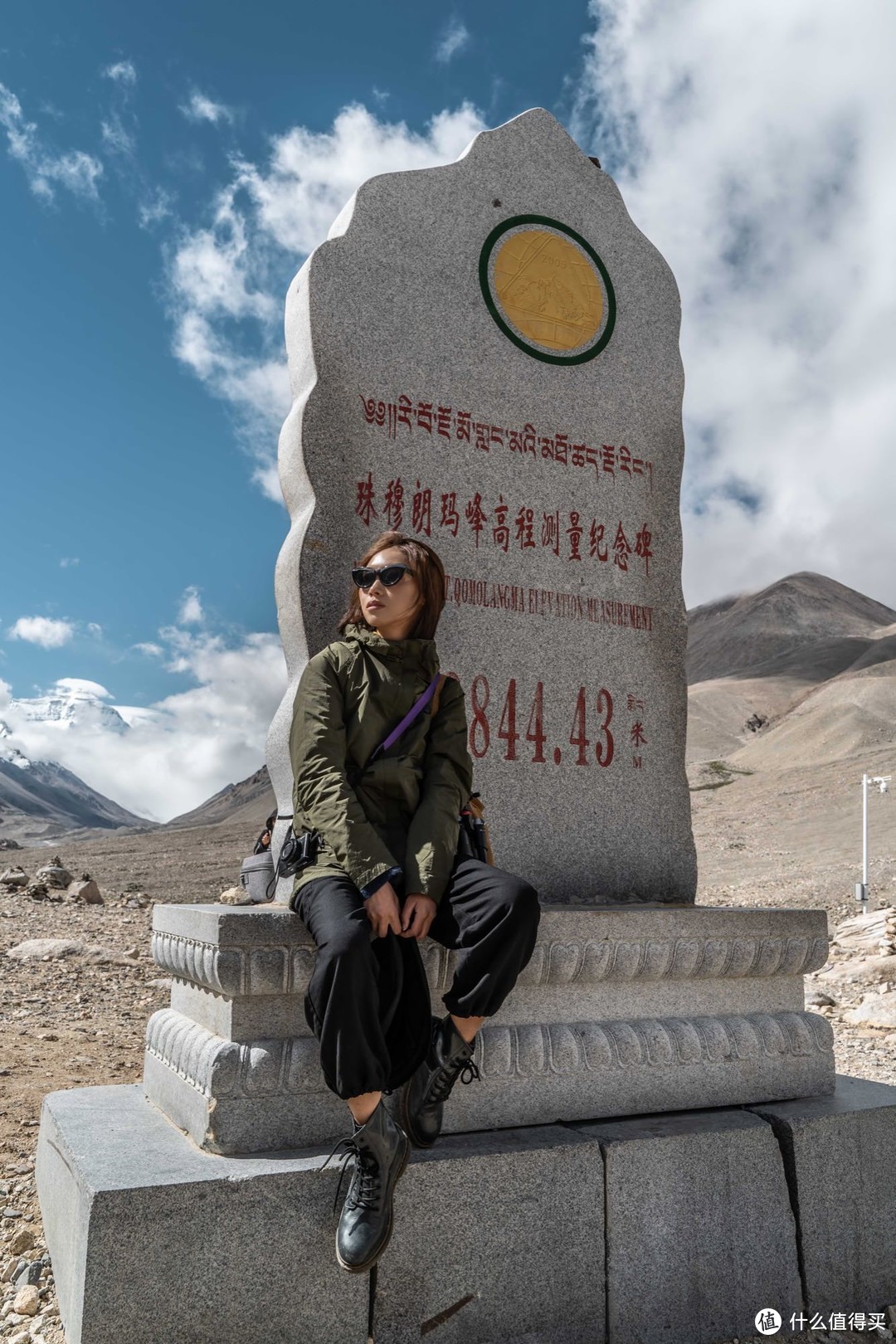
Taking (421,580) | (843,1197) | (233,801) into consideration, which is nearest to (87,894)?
(421,580)

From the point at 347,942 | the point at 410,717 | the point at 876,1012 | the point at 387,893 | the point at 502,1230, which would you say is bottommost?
the point at 876,1012

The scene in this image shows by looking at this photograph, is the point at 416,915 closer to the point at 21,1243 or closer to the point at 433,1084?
the point at 433,1084

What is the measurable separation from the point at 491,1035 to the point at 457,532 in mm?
1730

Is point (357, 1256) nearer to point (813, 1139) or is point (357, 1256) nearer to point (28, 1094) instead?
point (813, 1139)

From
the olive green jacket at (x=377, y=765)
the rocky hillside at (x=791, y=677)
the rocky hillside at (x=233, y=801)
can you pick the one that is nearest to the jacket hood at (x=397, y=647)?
the olive green jacket at (x=377, y=765)

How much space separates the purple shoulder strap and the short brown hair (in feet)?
0.67

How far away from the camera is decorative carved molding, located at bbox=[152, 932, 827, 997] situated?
2.71 metres

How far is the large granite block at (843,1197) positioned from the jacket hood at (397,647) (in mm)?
1825

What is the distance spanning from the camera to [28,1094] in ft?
15.2

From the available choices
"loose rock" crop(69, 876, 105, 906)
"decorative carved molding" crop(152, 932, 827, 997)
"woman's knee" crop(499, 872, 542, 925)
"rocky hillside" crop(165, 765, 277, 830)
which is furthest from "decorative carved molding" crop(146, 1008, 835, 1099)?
"rocky hillside" crop(165, 765, 277, 830)

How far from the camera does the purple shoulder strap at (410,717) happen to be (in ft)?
9.21

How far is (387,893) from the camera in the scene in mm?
2490

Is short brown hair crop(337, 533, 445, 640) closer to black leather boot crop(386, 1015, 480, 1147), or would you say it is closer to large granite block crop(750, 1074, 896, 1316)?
black leather boot crop(386, 1015, 480, 1147)

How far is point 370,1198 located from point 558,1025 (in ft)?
3.08
